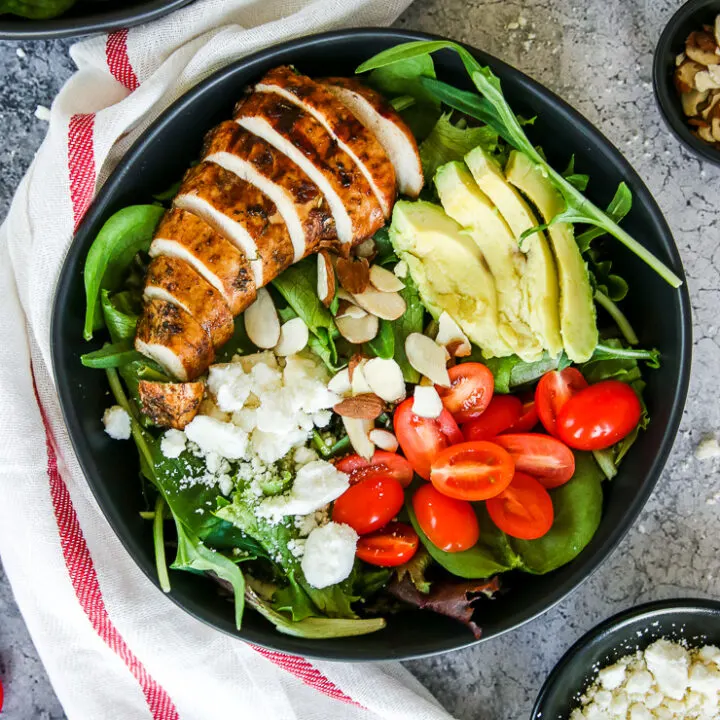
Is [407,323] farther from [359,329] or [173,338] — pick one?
[173,338]

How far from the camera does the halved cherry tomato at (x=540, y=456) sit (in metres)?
2.21

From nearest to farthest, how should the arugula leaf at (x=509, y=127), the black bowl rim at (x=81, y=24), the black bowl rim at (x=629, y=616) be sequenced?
the arugula leaf at (x=509, y=127) < the black bowl rim at (x=81, y=24) < the black bowl rim at (x=629, y=616)

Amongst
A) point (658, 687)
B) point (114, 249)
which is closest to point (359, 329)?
point (114, 249)

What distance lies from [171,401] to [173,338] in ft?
0.46

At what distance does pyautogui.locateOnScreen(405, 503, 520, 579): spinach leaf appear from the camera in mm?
2172

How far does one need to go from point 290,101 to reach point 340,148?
15cm

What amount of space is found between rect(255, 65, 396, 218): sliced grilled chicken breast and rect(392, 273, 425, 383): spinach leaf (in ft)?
A: 0.81

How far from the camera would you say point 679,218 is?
242 cm

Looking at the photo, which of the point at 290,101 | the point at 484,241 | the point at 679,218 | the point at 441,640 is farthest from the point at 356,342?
the point at 679,218

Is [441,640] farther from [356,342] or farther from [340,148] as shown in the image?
[340,148]

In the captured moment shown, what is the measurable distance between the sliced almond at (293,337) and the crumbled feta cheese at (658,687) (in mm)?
1156

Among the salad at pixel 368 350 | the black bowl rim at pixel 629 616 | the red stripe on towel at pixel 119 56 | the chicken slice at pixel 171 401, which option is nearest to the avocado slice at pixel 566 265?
the salad at pixel 368 350

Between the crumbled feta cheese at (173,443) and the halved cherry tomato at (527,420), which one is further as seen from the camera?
the halved cherry tomato at (527,420)

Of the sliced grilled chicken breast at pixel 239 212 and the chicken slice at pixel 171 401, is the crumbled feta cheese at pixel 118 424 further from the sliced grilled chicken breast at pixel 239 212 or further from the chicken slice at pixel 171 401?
the sliced grilled chicken breast at pixel 239 212
